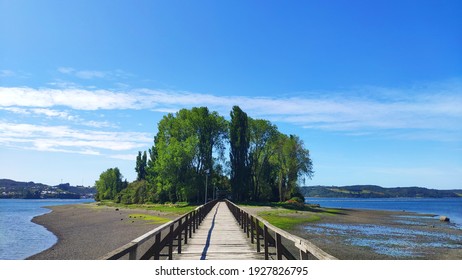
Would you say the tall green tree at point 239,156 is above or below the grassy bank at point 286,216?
above

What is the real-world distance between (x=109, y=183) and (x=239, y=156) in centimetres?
7199

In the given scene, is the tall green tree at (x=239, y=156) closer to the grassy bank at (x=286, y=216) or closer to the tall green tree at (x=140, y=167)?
the grassy bank at (x=286, y=216)

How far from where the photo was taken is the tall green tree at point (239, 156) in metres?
60.3

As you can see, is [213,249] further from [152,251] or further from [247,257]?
A: [152,251]

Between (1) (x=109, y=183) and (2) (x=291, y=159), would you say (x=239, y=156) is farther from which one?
(1) (x=109, y=183)

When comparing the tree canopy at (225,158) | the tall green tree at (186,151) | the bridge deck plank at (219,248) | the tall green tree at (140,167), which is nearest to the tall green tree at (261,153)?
the tree canopy at (225,158)

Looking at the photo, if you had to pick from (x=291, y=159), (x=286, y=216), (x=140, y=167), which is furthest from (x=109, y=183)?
(x=286, y=216)

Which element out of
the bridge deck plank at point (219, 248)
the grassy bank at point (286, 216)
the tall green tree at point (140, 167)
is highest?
the tall green tree at point (140, 167)

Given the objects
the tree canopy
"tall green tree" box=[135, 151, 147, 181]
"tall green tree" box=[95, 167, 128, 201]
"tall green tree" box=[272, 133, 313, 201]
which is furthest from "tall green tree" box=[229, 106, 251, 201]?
"tall green tree" box=[95, 167, 128, 201]

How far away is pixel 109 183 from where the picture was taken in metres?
117

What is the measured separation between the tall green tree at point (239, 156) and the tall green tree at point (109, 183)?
54119 millimetres

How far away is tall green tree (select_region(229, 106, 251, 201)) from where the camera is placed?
6028 centimetres

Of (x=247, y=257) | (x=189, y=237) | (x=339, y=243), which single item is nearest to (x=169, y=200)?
(x=339, y=243)

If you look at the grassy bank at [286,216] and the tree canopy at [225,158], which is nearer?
the grassy bank at [286,216]
